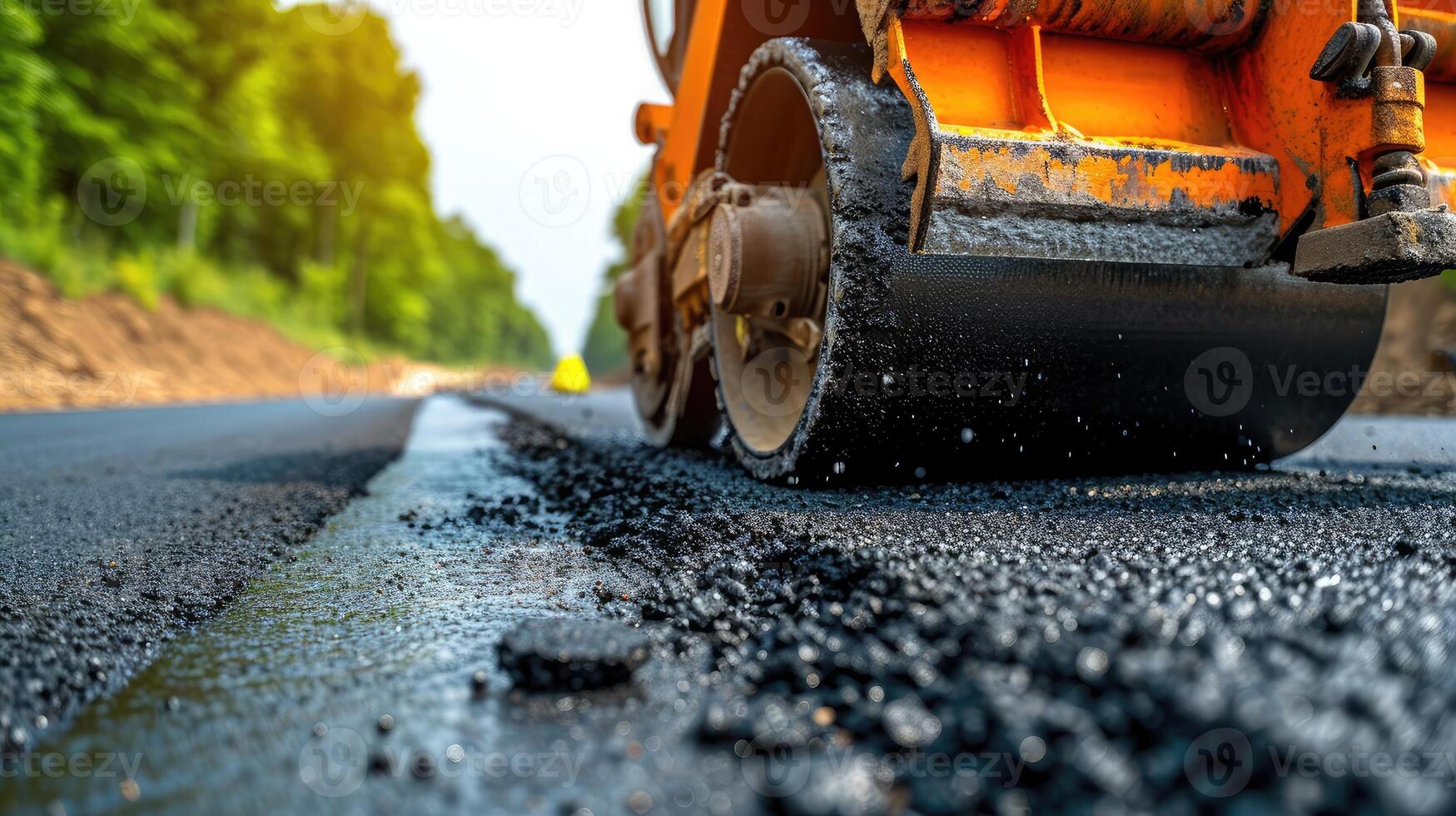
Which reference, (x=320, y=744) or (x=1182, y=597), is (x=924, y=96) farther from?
(x=320, y=744)

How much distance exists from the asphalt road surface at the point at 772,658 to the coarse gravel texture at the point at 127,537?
1 cm

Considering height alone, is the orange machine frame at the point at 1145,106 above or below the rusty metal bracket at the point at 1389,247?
above

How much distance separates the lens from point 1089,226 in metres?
2.11

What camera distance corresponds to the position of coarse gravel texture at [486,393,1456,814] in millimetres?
920

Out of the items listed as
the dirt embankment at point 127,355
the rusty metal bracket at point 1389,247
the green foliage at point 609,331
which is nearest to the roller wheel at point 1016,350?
the rusty metal bracket at point 1389,247

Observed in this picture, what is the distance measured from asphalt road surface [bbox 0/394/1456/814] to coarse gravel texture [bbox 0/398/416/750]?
1cm

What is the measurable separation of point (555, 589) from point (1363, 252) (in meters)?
1.91

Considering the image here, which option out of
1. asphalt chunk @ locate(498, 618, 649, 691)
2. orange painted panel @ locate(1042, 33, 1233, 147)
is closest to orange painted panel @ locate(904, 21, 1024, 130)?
orange painted panel @ locate(1042, 33, 1233, 147)

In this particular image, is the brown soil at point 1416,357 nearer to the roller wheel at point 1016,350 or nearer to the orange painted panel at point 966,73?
the roller wheel at point 1016,350

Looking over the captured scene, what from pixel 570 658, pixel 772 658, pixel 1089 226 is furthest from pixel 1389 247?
pixel 570 658

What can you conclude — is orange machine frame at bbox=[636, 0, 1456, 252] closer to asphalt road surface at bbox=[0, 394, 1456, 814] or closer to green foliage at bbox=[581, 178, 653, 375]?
asphalt road surface at bbox=[0, 394, 1456, 814]

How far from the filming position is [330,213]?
2808cm

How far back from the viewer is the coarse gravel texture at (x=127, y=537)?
57.7 inches

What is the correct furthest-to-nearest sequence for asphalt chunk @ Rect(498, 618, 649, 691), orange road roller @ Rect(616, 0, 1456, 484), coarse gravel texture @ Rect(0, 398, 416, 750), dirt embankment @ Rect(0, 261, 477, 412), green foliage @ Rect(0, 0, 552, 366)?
green foliage @ Rect(0, 0, 552, 366)
dirt embankment @ Rect(0, 261, 477, 412)
orange road roller @ Rect(616, 0, 1456, 484)
coarse gravel texture @ Rect(0, 398, 416, 750)
asphalt chunk @ Rect(498, 618, 649, 691)
